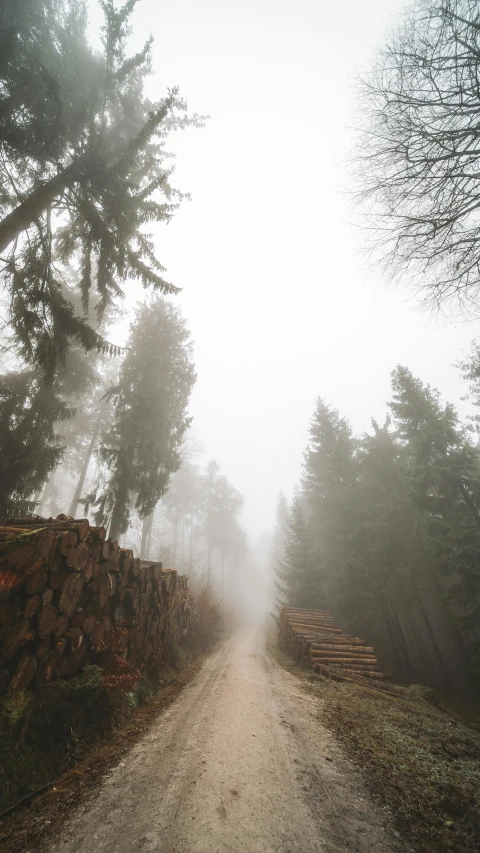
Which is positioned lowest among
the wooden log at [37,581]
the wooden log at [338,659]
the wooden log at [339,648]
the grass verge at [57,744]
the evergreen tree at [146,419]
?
the grass verge at [57,744]

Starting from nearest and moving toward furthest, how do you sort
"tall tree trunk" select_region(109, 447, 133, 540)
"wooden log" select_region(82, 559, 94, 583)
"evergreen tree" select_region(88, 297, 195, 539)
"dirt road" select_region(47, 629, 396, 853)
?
1. "dirt road" select_region(47, 629, 396, 853)
2. "wooden log" select_region(82, 559, 94, 583)
3. "tall tree trunk" select_region(109, 447, 133, 540)
4. "evergreen tree" select_region(88, 297, 195, 539)

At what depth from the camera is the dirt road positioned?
2.55 meters

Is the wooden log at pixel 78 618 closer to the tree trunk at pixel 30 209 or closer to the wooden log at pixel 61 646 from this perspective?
the wooden log at pixel 61 646

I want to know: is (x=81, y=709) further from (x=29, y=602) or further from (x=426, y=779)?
(x=426, y=779)

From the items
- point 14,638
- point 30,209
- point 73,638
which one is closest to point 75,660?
point 73,638

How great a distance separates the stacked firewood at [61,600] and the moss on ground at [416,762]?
13.0ft

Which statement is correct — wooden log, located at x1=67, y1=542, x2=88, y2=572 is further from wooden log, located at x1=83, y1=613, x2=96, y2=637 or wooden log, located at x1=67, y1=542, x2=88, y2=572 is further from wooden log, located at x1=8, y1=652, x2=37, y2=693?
wooden log, located at x1=8, y1=652, x2=37, y2=693

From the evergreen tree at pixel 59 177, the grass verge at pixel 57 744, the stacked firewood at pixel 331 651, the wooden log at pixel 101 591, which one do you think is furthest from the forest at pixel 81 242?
the stacked firewood at pixel 331 651

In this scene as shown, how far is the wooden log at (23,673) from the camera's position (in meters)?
3.54

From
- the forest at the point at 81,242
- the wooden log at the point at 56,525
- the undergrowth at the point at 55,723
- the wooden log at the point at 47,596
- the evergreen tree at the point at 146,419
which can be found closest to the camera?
the undergrowth at the point at 55,723

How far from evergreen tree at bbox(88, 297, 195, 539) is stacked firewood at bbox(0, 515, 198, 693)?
629cm

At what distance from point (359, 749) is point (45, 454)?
10.4 metres

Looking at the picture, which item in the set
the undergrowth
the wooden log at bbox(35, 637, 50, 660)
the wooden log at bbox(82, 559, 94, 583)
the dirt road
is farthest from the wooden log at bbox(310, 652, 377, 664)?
the wooden log at bbox(35, 637, 50, 660)

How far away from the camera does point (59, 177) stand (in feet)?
24.0
